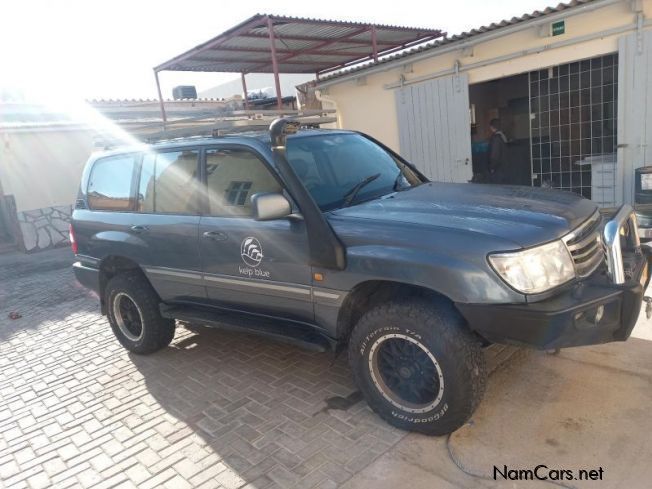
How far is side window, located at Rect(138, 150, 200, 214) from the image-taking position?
3.88 m

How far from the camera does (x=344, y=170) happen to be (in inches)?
144

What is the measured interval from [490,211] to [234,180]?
1.87 meters

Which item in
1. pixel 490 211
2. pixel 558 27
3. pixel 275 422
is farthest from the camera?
pixel 558 27

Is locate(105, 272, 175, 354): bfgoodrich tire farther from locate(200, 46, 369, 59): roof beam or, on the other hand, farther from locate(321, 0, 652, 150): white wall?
locate(321, 0, 652, 150): white wall

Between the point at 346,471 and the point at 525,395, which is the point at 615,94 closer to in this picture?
the point at 525,395

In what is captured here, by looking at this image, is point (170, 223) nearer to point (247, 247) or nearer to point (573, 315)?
point (247, 247)

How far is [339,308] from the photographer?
308 cm

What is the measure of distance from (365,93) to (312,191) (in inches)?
278

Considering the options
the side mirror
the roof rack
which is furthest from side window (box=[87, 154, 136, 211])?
the side mirror

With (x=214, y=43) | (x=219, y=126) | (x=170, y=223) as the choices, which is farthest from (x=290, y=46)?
(x=170, y=223)

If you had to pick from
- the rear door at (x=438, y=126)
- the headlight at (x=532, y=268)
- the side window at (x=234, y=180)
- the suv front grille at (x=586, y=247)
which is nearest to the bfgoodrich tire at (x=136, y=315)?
the side window at (x=234, y=180)

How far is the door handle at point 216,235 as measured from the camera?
3566mm

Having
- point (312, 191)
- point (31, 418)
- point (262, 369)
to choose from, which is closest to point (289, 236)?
point (312, 191)

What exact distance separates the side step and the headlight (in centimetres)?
126
